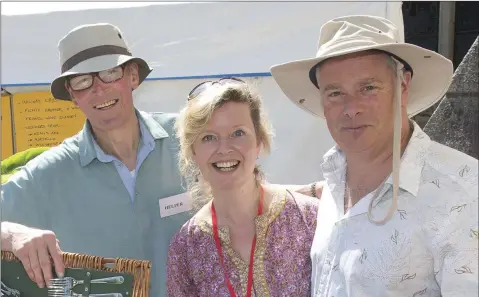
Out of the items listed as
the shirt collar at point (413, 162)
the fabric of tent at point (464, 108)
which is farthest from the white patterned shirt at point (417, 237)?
the fabric of tent at point (464, 108)

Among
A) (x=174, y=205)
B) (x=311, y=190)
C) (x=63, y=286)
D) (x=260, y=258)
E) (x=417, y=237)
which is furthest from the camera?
(x=174, y=205)

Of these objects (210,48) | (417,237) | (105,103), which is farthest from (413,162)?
(210,48)

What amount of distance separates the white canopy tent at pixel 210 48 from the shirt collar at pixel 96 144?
4.70 ft

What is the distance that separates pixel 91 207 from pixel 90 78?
1.70 feet

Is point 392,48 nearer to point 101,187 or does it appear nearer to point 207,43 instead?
point 101,187

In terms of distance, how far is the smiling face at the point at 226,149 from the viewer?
77.2 inches

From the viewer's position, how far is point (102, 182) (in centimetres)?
227

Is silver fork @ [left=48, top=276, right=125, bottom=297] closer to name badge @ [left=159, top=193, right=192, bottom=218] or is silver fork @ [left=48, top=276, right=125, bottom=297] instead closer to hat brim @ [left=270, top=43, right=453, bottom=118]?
name badge @ [left=159, top=193, right=192, bottom=218]

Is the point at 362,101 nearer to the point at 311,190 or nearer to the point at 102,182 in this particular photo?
the point at 311,190

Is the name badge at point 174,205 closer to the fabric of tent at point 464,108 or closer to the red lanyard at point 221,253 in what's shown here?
the red lanyard at point 221,253

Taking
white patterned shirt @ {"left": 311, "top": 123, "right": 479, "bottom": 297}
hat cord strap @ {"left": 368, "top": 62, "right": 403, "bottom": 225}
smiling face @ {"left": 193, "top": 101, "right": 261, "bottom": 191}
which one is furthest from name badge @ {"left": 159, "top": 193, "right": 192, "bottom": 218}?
hat cord strap @ {"left": 368, "top": 62, "right": 403, "bottom": 225}

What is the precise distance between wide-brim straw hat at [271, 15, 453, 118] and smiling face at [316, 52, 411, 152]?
0.04 m

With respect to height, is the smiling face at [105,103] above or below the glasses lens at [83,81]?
below

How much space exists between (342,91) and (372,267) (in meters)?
0.50
